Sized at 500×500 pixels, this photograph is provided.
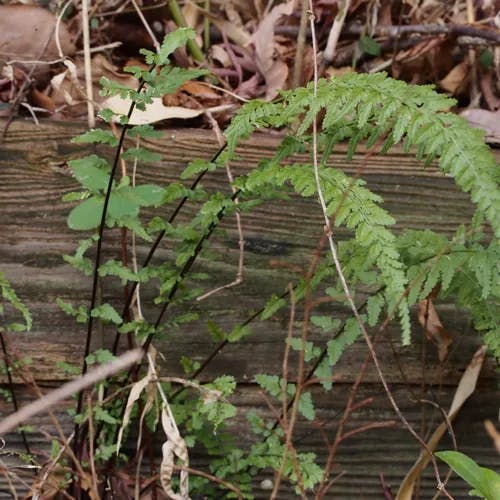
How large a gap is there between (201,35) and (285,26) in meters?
0.30

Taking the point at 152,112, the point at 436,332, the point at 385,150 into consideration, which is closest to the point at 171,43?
the point at 385,150

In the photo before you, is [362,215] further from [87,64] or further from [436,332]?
[87,64]

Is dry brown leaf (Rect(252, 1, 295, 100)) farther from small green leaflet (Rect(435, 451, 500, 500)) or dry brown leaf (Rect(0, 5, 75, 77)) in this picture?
small green leaflet (Rect(435, 451, 500, 500))

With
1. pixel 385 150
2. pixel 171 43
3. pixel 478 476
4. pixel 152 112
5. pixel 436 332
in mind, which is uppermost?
pixel 171 43

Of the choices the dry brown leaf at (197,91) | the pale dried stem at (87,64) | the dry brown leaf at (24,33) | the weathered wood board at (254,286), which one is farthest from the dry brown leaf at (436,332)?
the dry brown leaf at (24,33)

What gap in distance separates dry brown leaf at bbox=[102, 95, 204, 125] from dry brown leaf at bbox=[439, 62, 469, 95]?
2.97 feet

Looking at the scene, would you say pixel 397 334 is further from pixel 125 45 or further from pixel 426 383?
pixel 125 45

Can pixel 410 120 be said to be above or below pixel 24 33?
above

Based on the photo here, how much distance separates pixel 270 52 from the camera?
292cm

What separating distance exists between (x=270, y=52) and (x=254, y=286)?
0.90 m

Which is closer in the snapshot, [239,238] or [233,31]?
[239,238]

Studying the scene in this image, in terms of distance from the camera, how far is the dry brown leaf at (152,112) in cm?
256

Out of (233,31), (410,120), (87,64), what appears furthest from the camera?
(233,31)

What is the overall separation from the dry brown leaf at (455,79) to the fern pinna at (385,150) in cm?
111
